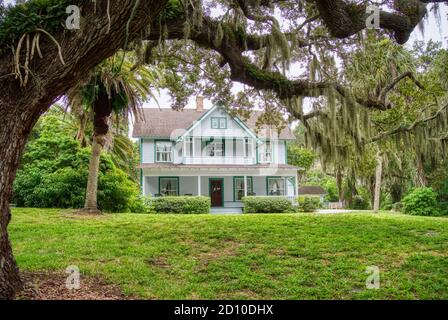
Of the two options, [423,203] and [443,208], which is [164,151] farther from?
[443,208]

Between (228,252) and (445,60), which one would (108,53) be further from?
(445,60)

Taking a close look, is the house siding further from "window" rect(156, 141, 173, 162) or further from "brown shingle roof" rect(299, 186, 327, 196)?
"brown shingle roof" rect(299, 186, 327, 196)

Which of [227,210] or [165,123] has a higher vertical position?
[165,123]

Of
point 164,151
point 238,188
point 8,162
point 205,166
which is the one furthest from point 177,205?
point 8,162

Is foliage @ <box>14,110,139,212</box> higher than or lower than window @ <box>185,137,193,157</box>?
lower

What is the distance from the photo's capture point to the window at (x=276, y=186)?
25.6 meters

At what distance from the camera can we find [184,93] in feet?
37.9

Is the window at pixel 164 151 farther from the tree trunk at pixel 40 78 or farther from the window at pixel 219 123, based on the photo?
the tree trunk at pixel 40 78

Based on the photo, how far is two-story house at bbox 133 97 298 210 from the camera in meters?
23.7

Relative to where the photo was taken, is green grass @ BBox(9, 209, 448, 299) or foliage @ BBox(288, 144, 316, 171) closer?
green grass @ BBox(9, 209, 448, 299)

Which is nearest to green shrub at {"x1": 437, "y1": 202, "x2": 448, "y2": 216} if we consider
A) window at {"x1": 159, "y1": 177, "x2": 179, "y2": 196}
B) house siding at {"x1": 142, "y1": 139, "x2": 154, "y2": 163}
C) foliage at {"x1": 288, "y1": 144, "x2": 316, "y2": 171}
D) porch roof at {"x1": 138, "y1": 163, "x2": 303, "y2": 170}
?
porch roof at {"x1": 138, "y1": 163, "x2": 303, "y2": 170}

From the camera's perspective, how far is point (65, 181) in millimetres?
13984

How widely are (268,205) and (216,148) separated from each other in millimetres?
6551
